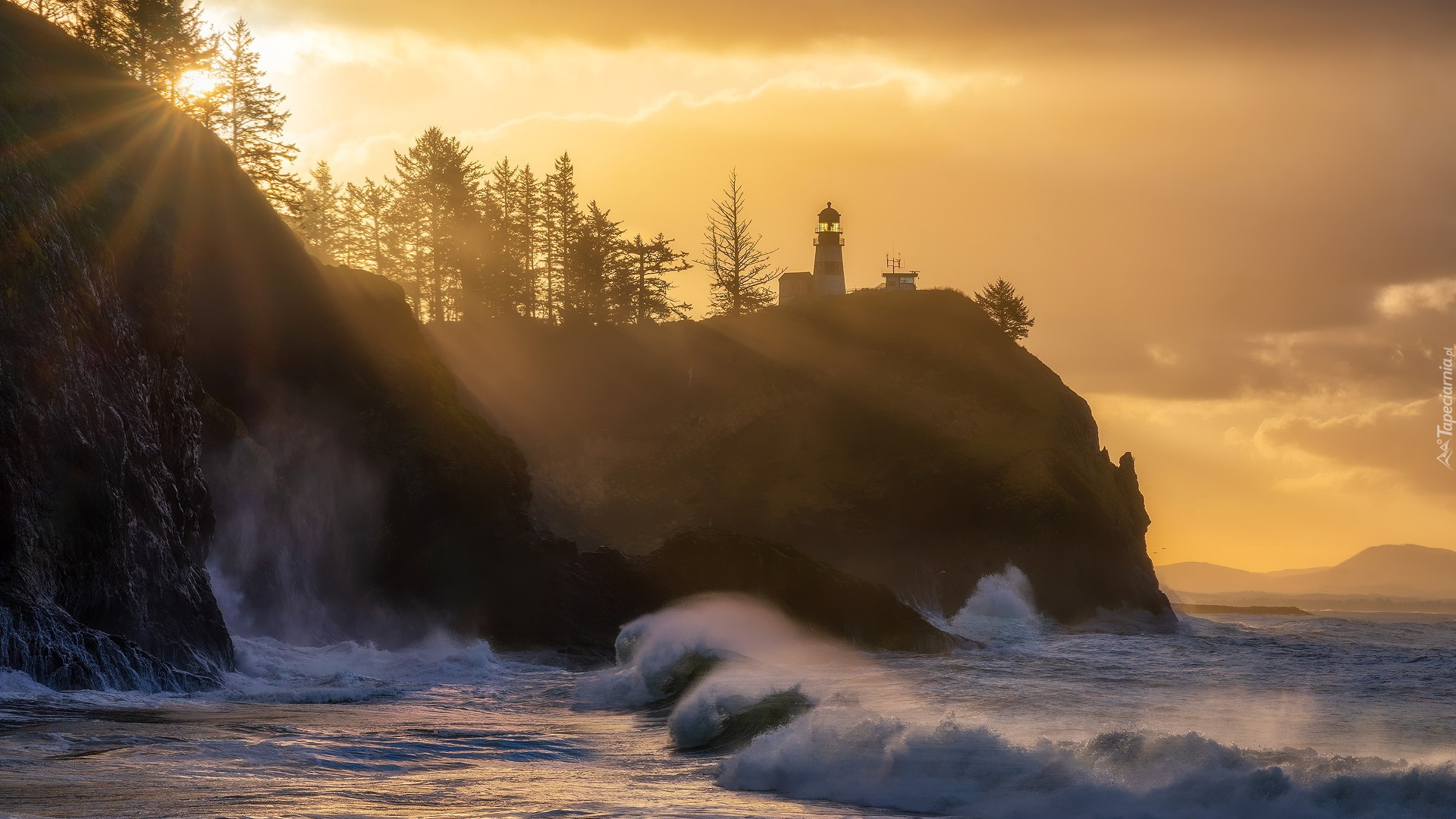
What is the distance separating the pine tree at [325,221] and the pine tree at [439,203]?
5.85 m

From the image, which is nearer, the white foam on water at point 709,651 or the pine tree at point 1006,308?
the white foam on water at point 709,651

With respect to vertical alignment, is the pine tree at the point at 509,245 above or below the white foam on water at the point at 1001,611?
above

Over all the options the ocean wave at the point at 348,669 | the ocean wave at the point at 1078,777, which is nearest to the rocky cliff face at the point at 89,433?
the ocean wave at the point at 348,669

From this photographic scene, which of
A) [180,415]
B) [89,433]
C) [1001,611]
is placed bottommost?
[1001,611]

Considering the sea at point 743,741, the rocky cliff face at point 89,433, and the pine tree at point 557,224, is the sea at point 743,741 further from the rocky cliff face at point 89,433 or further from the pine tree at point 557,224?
the pine tree at point 557,224

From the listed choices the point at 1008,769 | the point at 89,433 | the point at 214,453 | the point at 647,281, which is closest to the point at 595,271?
the point at 647,281

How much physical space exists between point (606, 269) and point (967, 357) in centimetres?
2807

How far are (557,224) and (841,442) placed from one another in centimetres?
3227

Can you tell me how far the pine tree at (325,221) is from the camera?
86875 mm

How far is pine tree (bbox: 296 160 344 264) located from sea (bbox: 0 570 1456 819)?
61.3 metres

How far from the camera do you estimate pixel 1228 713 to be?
18734 mm

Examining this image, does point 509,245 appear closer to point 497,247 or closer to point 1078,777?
point 497,247

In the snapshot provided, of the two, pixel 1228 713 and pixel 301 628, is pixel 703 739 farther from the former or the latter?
pixel 301 628

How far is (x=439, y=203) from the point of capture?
278 ft
